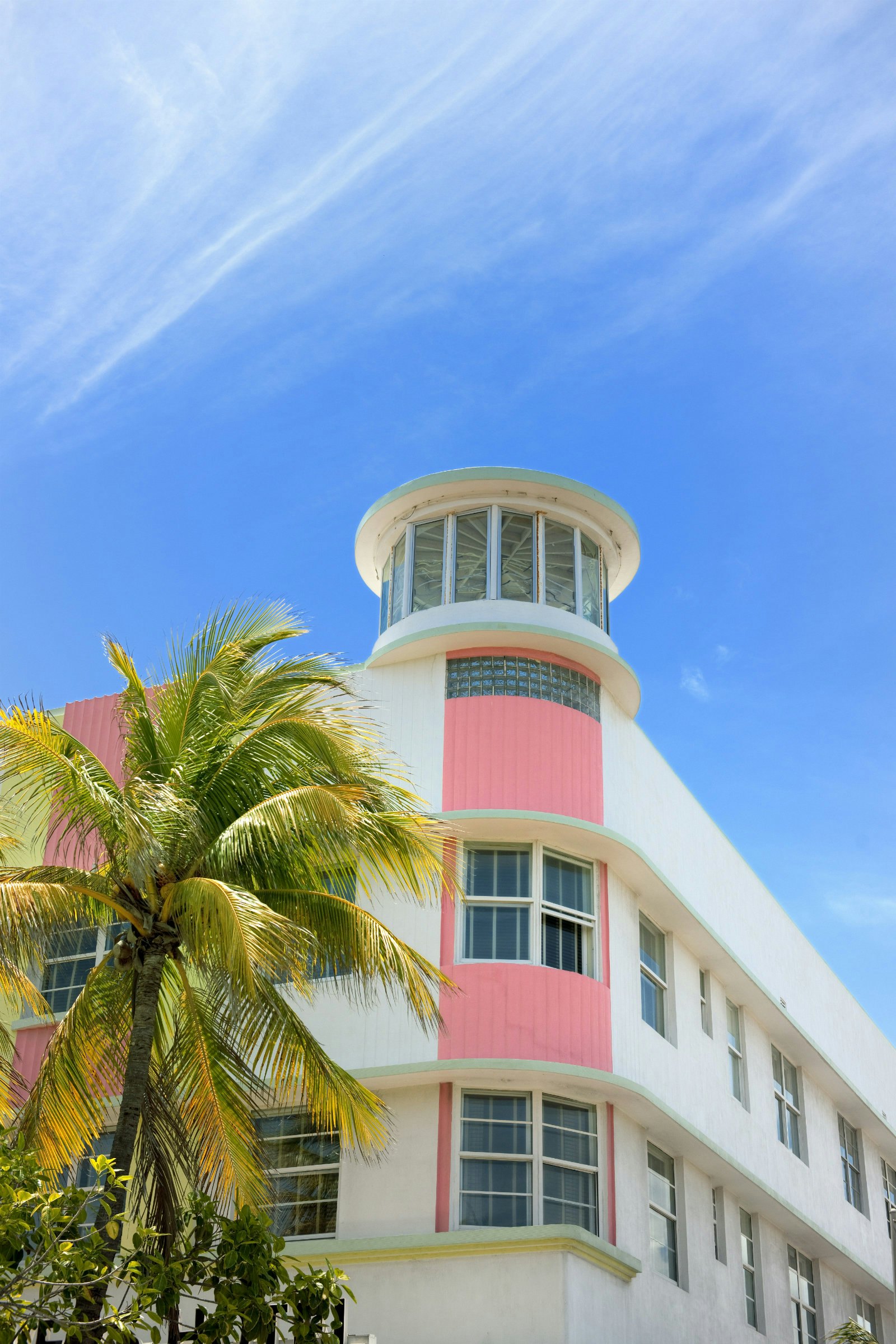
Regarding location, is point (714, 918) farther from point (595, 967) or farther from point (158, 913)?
point (158, 913)

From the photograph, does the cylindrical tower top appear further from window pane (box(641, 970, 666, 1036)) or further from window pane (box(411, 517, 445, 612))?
window pane (box(641, 970, 666, 1036))

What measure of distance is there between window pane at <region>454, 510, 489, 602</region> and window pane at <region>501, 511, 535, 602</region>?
9.5 inches

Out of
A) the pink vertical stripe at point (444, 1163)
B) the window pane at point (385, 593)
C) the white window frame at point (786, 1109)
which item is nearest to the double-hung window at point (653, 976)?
the pink vertical stripe at point (444, 1163)

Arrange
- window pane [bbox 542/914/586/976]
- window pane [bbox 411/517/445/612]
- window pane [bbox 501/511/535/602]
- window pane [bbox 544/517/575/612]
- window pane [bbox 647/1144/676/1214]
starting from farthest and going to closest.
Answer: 1. window pane [bbox 411/517/445/612]
2. window pane [bbox 544/517/575/612]
3. window pane [bbox 501/511/535/602]
4. window pane [bbox 647/1144/676/1214]
5. window pane [bbox 542/914/586/976]

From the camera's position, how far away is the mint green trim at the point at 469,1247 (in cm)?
1527

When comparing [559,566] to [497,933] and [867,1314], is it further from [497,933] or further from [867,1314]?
[867,1314]

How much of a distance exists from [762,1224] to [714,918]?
175 inches

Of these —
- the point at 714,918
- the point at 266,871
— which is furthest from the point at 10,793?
the point at 714,918

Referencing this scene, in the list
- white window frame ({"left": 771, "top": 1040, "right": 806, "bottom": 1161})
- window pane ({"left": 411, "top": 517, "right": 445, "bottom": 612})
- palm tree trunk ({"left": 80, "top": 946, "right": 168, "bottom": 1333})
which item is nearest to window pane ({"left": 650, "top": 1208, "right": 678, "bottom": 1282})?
white window frame ({"left": 771, "top": 1040, "right": 806, "bottom": 1161})

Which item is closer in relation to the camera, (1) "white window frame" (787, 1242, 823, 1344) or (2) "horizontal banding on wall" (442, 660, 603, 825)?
(2) "horizontal banding on wall" (442, 660, 603, 825)

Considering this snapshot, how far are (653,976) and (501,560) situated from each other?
19.3 feet

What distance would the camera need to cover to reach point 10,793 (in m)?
20.1

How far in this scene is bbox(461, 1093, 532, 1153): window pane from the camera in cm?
1648

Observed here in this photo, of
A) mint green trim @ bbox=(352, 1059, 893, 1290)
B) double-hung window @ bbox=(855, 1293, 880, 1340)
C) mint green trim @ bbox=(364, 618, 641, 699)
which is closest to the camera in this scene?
mint green trim @ bbox=(352, 1059, 893, 1290)
